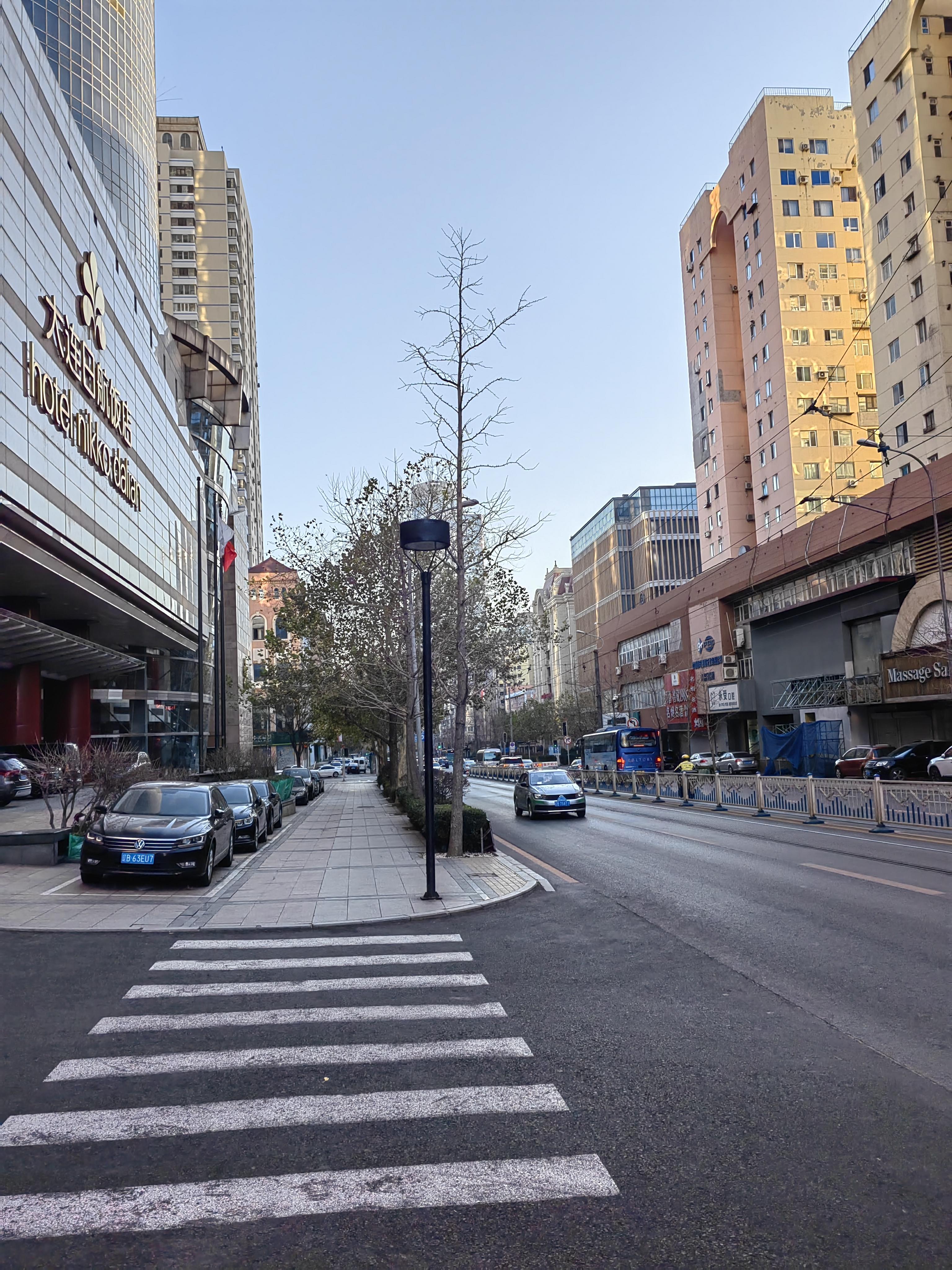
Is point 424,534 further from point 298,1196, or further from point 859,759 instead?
point 859,759

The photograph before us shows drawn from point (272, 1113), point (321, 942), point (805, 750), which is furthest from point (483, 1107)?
point (805, 750)

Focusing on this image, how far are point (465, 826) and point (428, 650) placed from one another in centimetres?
548

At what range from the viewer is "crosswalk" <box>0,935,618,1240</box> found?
12.3ft

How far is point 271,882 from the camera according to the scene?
13906 mm

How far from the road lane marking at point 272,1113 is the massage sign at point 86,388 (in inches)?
1175

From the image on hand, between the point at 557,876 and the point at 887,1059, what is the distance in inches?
362

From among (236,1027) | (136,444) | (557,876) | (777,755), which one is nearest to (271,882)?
(557,876)

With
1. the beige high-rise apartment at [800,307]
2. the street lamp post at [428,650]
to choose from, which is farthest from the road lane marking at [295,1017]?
the beige high-rise apartment at [800,307]

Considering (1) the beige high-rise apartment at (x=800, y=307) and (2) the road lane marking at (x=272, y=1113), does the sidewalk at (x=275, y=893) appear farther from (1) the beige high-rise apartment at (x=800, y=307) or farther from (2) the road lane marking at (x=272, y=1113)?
(1) the beige high-rise apartment at (x=800, y=307)

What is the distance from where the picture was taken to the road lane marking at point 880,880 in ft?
37.6

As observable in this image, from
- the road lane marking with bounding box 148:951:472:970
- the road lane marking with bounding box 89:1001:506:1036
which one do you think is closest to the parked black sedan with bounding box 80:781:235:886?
the road lane marking with bounding box 148:951:472:970

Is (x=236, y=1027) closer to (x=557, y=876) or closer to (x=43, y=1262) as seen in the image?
(x=43, y=1262)

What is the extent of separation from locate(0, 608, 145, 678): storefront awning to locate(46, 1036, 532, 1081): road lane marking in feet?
79.3

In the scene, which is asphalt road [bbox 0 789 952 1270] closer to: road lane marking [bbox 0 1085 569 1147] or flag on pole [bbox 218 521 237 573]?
road lane marking [bbox 0 1085 569 1147]
